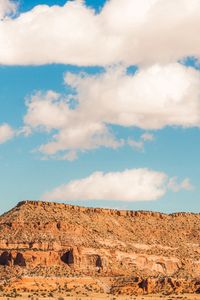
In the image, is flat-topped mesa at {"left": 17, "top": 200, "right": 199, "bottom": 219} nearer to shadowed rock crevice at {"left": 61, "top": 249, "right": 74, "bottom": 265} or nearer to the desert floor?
shadowed rock crevice at {"left": 61, "top": 249, "right": 74, "bottom": 265}

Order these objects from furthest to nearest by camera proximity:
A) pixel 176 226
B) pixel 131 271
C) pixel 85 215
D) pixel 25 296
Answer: pixel 176 226, pixel 85 215, pixel 131 271, pixel 25 296

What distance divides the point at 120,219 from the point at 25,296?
50184 mm

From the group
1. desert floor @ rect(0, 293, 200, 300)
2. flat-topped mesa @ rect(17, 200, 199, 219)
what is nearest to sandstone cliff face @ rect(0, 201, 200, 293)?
flat-topped mesa @ rect(17, 200, 199, 219)

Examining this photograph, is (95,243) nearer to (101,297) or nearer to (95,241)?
(95,241)

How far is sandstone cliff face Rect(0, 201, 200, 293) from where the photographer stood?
440 ft

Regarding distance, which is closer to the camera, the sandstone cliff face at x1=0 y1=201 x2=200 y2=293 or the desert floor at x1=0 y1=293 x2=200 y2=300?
the desert floor at x1=0 y1=293 x2=200 y2=300

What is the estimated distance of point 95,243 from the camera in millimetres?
143875

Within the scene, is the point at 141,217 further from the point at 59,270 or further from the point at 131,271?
the point at 59,270

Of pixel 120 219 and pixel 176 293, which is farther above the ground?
pixel 120 219

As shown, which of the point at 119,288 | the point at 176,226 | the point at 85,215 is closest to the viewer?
the point at 119,288

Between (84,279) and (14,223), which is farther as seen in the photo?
(14,223)

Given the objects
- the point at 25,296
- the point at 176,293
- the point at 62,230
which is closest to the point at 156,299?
the point at 176,293

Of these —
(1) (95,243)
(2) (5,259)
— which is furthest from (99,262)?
(2) (5,259)

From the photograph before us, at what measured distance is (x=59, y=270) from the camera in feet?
437
